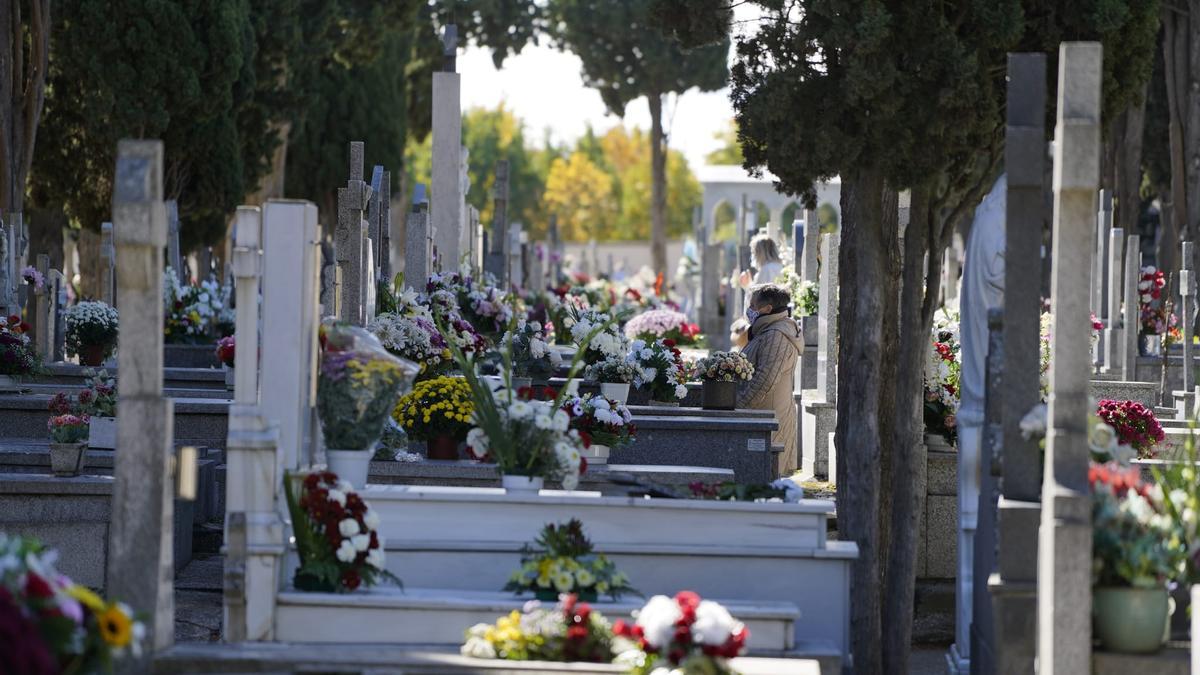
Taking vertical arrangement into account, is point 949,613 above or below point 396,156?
below

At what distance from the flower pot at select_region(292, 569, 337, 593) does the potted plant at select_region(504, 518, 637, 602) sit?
28.4 inches

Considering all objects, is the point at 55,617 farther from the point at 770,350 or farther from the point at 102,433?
the point at 770,350

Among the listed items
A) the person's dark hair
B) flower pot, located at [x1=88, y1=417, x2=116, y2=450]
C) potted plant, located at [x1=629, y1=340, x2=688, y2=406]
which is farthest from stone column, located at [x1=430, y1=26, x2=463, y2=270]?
flower pot, located at [x1=88, y1=417, x2=116, y2=450]

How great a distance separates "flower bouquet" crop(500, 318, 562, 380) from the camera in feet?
42.7

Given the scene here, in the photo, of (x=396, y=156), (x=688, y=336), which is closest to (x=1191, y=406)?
(x=688, y=336)

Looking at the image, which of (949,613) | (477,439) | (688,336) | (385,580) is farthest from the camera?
(688,336)

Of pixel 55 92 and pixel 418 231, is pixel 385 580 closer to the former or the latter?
pixel 418 231

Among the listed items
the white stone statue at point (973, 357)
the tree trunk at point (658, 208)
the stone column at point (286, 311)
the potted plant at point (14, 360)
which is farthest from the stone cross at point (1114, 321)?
the tree trunk at point (658, 208)

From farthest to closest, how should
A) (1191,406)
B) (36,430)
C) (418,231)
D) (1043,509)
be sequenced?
(1191,406) < (418,231) < (36,430) < (1043,509)

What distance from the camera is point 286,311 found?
24.7 feet

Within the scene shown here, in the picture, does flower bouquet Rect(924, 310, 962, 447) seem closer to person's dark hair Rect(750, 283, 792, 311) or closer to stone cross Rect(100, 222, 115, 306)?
person's dark hair Rect(750, 283, 792, 311)

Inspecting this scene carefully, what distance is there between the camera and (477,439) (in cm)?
812

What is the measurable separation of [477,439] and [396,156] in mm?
29134

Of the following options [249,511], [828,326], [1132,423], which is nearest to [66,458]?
[249,511]
